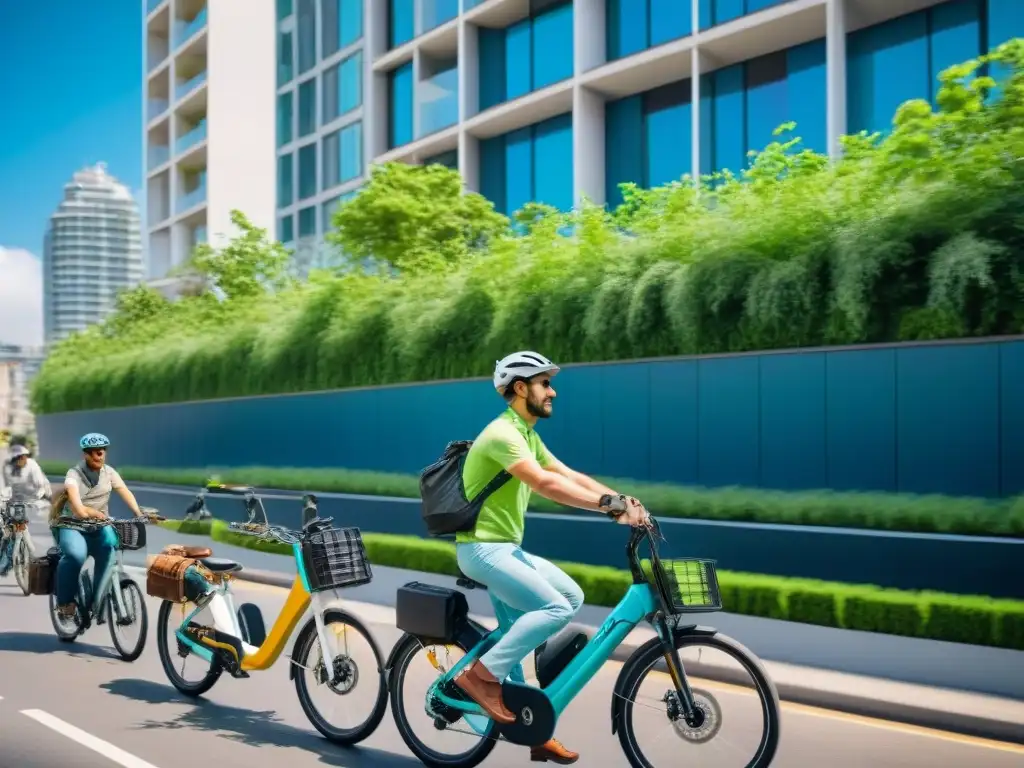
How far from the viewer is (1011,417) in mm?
11484

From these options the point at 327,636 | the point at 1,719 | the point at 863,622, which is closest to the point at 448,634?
the point at 327,636

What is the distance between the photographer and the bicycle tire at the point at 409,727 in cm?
622

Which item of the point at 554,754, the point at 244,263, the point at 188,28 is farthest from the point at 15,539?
the point at 188,28

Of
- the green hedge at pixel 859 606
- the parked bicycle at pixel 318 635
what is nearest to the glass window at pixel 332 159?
the green hedge at pixel 859 606

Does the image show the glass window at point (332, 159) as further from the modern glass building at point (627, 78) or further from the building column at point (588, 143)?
the building column at point (588, 143)

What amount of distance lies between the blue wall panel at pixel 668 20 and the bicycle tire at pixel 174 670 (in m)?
22.1

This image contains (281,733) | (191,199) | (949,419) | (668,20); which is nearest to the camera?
(281,733)

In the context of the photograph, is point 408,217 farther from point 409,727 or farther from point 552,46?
point 409,727

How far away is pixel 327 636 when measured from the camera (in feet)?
22.4

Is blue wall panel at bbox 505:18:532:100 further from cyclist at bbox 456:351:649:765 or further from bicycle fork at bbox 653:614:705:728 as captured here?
bicycle fork at bbox 653:614:705:728

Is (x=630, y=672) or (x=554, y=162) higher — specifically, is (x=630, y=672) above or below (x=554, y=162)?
below

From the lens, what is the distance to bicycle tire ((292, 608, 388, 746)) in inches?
259

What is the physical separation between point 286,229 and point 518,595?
46.2 metres

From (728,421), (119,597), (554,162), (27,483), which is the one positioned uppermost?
(554,162)
